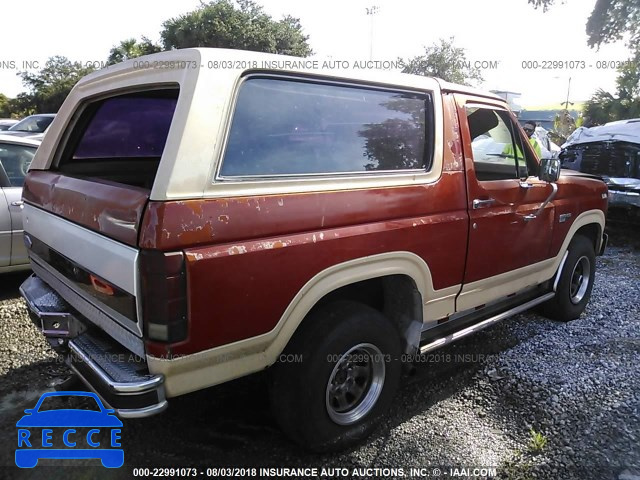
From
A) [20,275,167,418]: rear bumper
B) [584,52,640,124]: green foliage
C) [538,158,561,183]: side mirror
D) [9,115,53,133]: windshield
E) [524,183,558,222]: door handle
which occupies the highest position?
[584,52,640,124]: green foliage

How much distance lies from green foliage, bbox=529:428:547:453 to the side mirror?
1793mm

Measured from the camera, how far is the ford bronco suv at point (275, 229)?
1.91 metres

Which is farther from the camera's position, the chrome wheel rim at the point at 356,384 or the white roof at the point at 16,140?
the white roof at the point at 16,140

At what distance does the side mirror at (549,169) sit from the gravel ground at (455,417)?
140 centimetres

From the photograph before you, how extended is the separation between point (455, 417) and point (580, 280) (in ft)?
7.86

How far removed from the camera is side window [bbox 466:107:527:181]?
10.6 feet

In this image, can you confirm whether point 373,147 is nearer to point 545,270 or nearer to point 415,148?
point 415,148

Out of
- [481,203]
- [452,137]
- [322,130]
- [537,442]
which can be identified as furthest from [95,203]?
[537,442]

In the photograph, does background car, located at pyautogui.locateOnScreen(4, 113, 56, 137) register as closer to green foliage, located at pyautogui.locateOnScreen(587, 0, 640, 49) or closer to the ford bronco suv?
the ford bronco suv

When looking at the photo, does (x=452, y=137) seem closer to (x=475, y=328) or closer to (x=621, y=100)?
(x=475, y=328)

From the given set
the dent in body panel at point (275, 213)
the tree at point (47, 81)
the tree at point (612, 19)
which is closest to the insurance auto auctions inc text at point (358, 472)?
the dent in body panel at point (275, 213)

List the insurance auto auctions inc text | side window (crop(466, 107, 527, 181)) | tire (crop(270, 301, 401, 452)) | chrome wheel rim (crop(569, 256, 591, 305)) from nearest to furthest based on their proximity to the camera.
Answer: tire (crop(270, 301, 401, 452)) → the insurance auto auctions inc text → side window (crop(466, 107, 527, 181)) → chrome wheel rim (crop(569, 256, 591, 305))

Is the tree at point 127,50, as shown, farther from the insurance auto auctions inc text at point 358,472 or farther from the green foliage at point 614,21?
the insurance auto auctions inc text at point 358,472

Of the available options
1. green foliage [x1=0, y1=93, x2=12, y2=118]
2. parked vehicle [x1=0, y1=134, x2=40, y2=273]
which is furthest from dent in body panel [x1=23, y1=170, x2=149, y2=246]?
green foliage [x1=0, y1=93, x2=12, y2=118]
